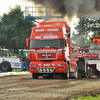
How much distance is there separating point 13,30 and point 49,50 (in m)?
43.2

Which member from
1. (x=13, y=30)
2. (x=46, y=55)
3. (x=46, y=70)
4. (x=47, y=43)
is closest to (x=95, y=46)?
(x=47, y=43)

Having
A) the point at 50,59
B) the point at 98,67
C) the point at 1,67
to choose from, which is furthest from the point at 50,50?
the point at 1,67

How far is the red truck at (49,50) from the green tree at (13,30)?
41.9 m

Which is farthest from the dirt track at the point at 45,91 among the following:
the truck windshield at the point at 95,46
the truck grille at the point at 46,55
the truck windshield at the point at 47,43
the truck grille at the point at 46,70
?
the truck windshield at the point at 95,46

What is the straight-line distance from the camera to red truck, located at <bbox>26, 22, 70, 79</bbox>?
19719 millimetres

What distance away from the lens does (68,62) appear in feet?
70.1

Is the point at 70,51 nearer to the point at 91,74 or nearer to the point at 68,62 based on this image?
the point at 68,62

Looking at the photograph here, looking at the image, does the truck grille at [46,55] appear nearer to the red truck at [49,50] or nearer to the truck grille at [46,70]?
the red truck at [49,50]

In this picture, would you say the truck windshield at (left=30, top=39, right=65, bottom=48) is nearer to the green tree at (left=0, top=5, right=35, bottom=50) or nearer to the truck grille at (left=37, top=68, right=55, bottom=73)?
the truck grille at (left=37, top=68, right=55, bottom=73)

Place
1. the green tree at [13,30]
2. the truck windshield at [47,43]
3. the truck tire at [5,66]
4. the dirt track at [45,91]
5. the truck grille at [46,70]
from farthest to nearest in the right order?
1. the green tree at [13,30]
2. the truck tire at [5,66]
3. the truck grille at [46,70]
4. the truck windshield at [47,43]
5. the dirt track at [45,91]

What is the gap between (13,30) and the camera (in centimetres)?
6212

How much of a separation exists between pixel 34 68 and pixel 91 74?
17.9 ft

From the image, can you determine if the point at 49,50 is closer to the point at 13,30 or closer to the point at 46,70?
the point at 46,70

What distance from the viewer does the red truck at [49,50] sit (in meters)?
19.7
